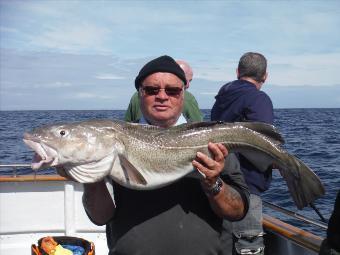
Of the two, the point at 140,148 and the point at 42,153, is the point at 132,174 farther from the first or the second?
the point at 42,153

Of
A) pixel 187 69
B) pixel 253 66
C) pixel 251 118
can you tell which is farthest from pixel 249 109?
pixel 187 69

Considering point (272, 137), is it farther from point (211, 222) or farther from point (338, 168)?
point (338, 168)

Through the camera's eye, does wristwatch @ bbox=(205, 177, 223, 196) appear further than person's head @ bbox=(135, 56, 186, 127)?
No

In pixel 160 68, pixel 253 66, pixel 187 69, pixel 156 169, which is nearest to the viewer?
pixel 156 169

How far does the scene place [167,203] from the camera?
113 inches

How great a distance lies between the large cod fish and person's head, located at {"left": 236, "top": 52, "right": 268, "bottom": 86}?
5.78 feet

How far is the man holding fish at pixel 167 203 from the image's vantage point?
9.27 ft

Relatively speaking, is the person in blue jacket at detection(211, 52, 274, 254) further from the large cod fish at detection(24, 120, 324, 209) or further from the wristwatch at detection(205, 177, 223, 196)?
the wristwatch at detection(205, 177, 223, 196)

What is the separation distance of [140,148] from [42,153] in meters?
0.62

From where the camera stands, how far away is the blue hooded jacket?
451 cm

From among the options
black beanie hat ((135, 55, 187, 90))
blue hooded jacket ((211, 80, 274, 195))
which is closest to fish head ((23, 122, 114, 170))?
black beanie hat ((135, 55, 187, 90))

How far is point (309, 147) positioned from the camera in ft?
64.2

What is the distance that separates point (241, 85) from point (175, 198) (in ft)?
7.30

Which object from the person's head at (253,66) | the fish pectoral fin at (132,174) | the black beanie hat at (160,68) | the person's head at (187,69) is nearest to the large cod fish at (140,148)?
the fish pectoral fin at (132,174)
